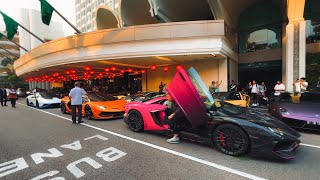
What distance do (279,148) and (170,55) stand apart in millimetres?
10052

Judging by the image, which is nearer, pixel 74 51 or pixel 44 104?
pixel 44 104

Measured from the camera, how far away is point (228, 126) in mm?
4168

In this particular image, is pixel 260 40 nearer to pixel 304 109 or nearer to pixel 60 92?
pixel 304 109

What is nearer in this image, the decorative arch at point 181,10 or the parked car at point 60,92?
the parked car at point 60,92

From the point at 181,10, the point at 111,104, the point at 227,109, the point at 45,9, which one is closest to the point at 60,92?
the point at 45,9

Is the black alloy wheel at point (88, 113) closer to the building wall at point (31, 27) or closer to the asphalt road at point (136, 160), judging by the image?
the asphalt road at point (136, 160)

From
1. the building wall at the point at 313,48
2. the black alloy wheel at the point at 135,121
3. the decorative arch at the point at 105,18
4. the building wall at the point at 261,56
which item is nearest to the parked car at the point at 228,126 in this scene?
the black alloy wheel at the point at 135,121

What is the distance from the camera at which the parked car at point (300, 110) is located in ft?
18.4

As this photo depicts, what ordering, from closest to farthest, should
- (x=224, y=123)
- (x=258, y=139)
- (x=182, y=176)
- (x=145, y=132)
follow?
(x=182, y=176)
(x=258, y=139)
(x=224, y=123)
(x=145, y=132)

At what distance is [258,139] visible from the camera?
375cm

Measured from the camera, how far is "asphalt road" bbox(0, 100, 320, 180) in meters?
3.35

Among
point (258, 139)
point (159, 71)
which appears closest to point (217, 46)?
point (159, 71)

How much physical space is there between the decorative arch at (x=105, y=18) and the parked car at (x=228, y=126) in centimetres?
2419

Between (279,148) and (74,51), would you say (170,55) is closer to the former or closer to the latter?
(74,51)
